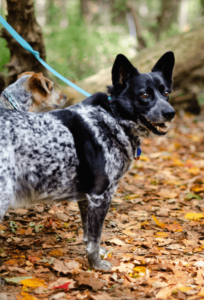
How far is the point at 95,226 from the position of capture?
297cm

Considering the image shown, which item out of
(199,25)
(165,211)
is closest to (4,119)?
(165,211)

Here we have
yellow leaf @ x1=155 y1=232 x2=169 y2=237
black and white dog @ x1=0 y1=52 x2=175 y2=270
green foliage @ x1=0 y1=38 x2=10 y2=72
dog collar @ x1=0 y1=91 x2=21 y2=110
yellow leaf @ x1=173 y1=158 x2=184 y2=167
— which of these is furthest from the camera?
green foliage @ x1=0 y1=38 x2=10 y2=72

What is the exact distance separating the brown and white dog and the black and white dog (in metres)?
1.78

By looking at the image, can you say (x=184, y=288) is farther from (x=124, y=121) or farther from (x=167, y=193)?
(x=167, y=193)

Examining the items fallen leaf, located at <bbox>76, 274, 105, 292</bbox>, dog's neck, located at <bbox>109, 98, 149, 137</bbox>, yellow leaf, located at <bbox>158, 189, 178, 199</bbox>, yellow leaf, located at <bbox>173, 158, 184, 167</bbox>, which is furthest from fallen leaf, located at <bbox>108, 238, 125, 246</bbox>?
yellow leaf, located at <bbox>173, 158, 184, 167</bbox>

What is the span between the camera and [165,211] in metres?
4.50

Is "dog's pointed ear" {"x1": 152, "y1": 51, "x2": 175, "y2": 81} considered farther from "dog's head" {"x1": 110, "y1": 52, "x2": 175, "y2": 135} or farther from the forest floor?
the forest floor

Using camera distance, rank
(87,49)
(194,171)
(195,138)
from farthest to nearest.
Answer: (87,49) < (195,138) < (194,171)

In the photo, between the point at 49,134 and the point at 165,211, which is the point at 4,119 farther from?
the point at 165,211

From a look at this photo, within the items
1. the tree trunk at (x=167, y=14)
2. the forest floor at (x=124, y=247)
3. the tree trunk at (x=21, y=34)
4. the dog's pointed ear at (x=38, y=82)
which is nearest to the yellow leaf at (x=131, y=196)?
the forest floor at (x=124, y=247)

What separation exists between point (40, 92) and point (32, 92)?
0.13 meters

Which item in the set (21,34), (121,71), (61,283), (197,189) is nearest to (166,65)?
(121,71)

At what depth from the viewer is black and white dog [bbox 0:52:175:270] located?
102 inches

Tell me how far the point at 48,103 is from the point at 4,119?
87.2 inches
